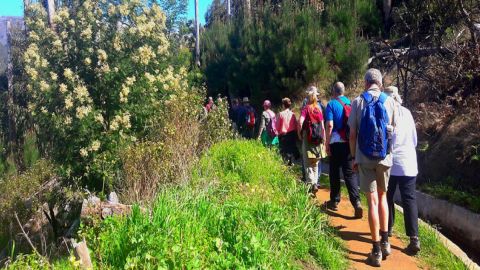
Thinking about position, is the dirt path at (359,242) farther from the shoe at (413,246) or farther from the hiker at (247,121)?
the hiker at (247,121)

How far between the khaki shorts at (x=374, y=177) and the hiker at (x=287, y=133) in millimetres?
3982

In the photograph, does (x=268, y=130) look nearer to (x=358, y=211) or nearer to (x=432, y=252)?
(x=358, y=211)

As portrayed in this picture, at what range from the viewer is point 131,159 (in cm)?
696

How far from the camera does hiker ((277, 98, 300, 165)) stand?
912 cm

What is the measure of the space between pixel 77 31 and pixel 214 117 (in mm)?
3056

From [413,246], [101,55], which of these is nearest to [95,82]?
[101,55]

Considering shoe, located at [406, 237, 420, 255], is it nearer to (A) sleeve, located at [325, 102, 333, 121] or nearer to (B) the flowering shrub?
(A) sleeve, located at [325, 102, 333, 121]

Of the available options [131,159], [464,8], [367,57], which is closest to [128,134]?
[131,159]

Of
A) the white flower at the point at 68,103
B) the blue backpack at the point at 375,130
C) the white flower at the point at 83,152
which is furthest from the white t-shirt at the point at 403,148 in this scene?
the white flower at the point at 68,103

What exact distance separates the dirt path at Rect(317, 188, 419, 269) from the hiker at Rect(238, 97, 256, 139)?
652 centimetres

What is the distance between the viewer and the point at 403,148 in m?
5.30

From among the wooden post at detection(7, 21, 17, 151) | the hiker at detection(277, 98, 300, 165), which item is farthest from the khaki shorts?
the wooden post at detection(7, 21, 17, 151)

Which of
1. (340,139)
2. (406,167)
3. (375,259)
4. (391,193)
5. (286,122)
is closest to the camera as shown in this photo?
(375,259)

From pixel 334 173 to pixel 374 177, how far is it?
1.57 m
